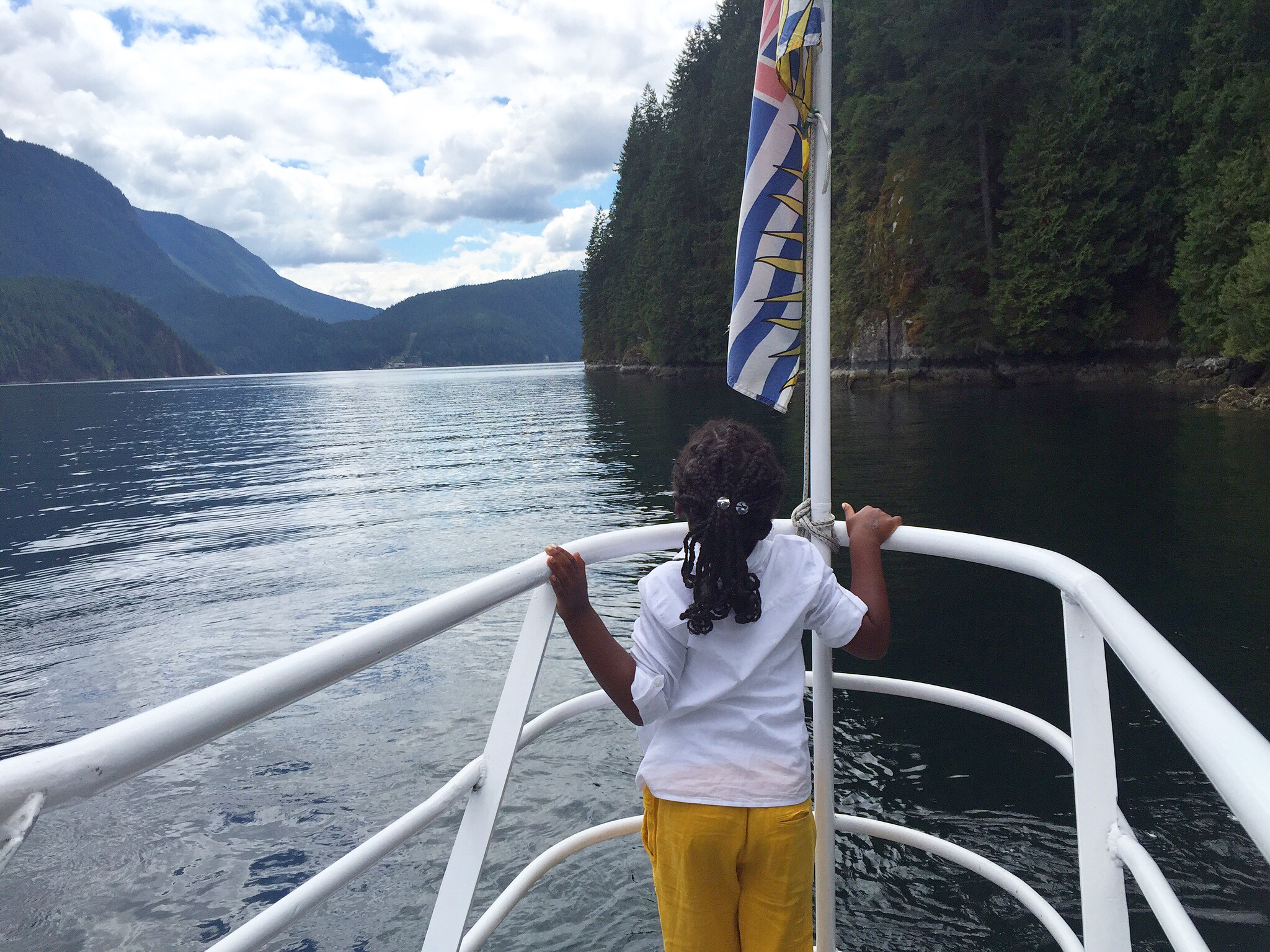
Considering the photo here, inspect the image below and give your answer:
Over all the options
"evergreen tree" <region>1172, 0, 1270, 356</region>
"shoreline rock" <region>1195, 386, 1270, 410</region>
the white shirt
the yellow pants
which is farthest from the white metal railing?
"evergreen tree" <region>1172, 0, 1270, 356</region>

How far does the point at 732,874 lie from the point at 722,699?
0.37 m

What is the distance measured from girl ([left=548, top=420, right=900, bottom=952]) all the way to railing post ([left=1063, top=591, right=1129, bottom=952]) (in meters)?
0.55

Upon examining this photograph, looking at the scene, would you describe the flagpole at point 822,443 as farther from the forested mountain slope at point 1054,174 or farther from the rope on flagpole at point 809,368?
the forested mountain slope at point 1054,174

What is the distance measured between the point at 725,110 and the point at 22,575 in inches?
2067

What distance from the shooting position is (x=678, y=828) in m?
1.74

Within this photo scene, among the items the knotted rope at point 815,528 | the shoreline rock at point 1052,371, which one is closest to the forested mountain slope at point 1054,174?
the shoreline rock at point 1052,371

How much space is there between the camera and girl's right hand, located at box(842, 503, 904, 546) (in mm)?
2086

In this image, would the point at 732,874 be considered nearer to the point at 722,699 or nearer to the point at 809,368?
the point at 722,699

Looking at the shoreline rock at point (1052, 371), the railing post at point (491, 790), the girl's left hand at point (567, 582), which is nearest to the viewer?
the railing post at point (491, 790)

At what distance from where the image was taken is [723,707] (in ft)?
5.76

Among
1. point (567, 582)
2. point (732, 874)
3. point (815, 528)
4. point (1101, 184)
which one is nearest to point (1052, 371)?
point (1101, 184)

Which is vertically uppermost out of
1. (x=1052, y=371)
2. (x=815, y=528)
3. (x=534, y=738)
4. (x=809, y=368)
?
(x=809, y=368)

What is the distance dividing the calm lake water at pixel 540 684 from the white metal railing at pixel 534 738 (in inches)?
119

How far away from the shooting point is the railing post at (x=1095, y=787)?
1.30m
